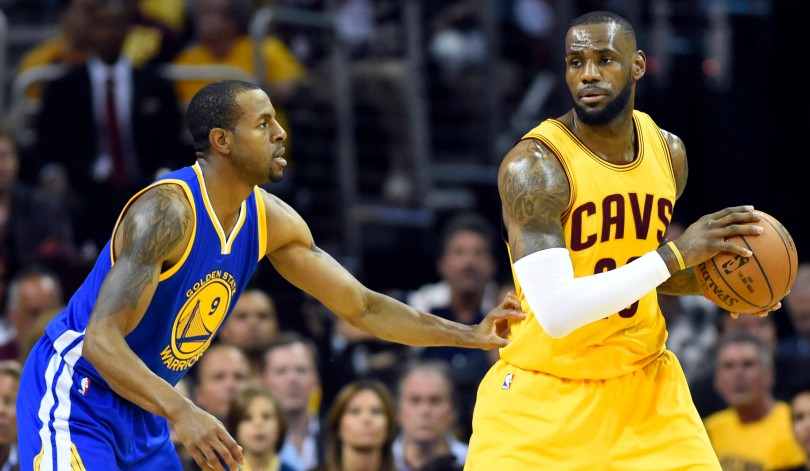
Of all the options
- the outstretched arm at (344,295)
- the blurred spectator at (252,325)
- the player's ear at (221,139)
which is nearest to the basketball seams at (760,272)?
the outstretched arm at (344,295)

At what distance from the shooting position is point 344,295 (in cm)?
618

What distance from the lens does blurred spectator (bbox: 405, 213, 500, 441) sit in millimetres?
9734

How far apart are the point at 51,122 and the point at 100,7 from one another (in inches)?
37.1

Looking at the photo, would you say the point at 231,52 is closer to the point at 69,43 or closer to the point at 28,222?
the point at 69,43

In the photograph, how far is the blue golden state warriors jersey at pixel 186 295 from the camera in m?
5.52

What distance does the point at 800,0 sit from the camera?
12.3m

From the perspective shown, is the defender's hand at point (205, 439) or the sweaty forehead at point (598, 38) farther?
the sweaty forehead at point (598, 38)

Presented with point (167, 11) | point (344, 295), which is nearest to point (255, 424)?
point (344, 295)

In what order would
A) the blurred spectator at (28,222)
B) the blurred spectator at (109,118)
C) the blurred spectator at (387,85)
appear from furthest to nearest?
1. the blurred spectator at (387,85)
2. the blurred spectator at (109,118)
3. the blurred spectator at (28,222)

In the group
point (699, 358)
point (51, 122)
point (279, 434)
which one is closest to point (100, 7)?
point (51, 122)

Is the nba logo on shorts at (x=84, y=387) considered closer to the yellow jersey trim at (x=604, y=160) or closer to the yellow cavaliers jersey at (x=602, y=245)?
the yellow cavaliers jersey at (x=602, y=245)

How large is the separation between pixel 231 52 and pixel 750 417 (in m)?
5.01

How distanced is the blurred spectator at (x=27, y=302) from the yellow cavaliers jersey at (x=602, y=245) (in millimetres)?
4625

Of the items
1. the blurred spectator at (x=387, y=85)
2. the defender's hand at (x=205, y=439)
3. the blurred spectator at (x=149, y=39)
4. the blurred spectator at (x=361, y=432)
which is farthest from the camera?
the blurred spectator at (x=387, y=85)
